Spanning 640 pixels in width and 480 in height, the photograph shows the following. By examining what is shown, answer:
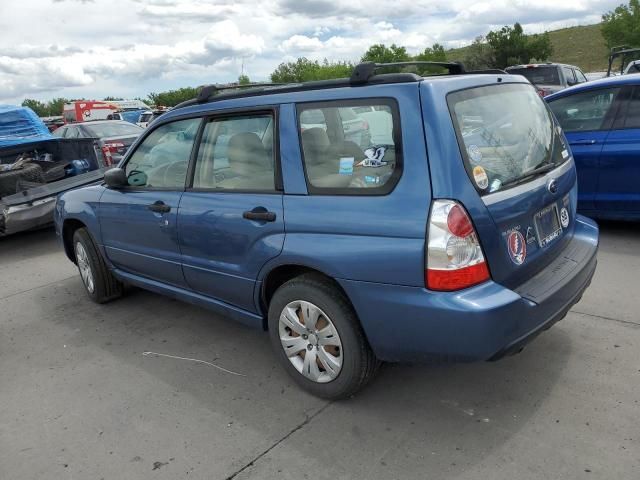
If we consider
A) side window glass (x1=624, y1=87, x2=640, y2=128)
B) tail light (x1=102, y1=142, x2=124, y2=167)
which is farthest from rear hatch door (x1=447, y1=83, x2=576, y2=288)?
tail light (x1=102, y1=142, x2=124, y2=167)

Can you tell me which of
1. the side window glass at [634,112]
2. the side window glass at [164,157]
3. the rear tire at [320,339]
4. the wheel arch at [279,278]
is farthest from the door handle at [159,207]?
the side window glass at [634,112]

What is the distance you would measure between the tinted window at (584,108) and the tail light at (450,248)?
13.0ft

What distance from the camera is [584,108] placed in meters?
5.80

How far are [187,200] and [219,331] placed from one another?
44.4 inches

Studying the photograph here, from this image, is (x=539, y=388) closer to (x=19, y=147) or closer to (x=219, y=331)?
(x=219, y=331)

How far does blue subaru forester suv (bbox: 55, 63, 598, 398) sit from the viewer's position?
2.48 metres

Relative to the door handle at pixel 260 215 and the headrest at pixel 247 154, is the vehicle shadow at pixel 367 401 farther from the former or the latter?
the headrest at pixel 247 154

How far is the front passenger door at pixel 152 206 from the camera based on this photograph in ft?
12.4

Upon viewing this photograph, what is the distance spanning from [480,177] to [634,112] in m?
3.78

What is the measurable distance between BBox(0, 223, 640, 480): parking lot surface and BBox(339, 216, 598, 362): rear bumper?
450 millimetres

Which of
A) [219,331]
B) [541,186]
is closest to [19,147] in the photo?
[219,331]

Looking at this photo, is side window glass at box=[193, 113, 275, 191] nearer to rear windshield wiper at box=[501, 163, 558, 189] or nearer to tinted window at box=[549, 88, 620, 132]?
rear windshield wiper at box=[501, 163, 558, 189]

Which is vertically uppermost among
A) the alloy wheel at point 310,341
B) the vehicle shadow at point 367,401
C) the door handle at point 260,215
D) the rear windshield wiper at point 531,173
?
the rear windshield wiper at point 531,173

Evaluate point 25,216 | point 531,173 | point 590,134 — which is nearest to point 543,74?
point 590,134
